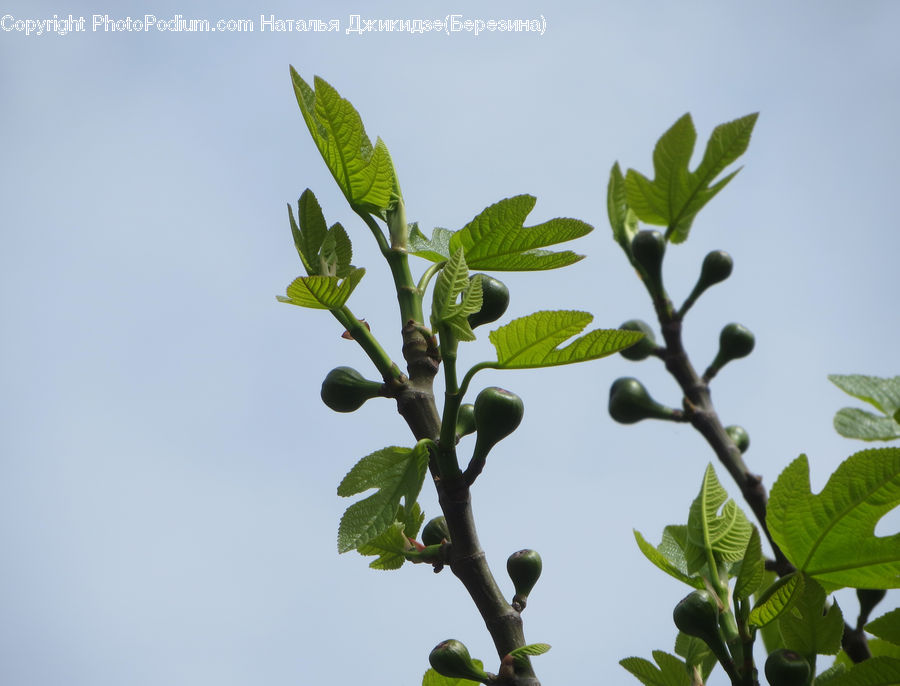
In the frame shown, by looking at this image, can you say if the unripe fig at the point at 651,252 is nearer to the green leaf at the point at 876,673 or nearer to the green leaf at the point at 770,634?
the green leaf at the point at 770,634

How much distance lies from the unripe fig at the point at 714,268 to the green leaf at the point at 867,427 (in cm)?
118

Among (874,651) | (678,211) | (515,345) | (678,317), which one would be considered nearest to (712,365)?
(678,317)

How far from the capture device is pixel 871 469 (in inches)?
57.2

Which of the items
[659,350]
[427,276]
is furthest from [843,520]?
[659,350]

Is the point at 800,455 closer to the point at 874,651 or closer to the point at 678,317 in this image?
the point at 874,651

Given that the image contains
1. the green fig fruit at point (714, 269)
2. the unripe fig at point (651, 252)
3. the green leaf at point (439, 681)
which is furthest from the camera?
the green fig fruit at point (714, 269)

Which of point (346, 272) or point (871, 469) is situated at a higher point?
point (346, 272)

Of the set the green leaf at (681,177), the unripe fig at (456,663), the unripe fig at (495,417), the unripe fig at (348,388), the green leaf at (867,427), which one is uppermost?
the green leaf at (681,177)

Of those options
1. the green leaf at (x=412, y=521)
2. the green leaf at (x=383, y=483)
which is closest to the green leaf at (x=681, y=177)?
the green leaf at (x=412, y=521)

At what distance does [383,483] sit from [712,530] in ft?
2.26

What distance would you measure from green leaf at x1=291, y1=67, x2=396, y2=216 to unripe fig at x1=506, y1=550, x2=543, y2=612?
803 millimetres

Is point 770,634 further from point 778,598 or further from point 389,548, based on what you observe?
point 389,548

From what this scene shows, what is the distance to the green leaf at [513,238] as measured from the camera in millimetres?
1737

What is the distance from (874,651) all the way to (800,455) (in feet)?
3.20
